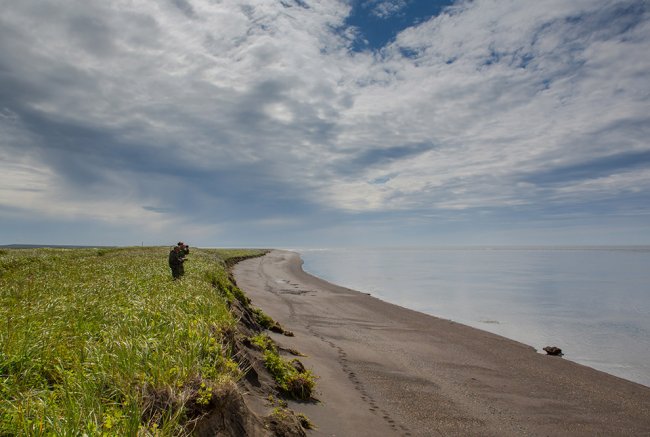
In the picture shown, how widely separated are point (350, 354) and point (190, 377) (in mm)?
10280

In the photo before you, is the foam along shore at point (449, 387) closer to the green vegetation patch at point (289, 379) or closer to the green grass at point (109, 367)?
the green vegetation patch at point (289, 379)

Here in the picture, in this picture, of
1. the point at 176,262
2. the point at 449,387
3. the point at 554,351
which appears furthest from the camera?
the point at 176,262

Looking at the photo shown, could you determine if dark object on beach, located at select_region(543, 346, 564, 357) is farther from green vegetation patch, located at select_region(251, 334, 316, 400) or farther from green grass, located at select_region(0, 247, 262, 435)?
green grass, located at select_region(0, 247, 262, 435)

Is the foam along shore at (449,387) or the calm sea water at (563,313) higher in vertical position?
the calm sea water at (563,313)

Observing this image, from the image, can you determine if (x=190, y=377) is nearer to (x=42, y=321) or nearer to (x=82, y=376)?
(x=82, y=376)

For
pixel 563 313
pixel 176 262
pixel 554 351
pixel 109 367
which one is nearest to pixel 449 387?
pixel 554 351

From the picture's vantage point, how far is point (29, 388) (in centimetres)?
527

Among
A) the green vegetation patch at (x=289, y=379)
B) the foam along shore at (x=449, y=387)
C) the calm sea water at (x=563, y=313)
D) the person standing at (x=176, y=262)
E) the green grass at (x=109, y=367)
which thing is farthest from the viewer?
the person standing at (x=176, y=262)

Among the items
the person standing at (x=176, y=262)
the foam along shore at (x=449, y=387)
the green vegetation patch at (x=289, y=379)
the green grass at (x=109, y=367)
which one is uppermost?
the person standing at (x=176, y=262)

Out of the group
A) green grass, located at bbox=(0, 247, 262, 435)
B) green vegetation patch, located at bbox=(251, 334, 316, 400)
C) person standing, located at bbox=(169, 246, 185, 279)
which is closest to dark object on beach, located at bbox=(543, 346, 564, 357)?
green vegetation patch, located at bbox=(251, 334, 316, 400)

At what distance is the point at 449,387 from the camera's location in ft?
39.2

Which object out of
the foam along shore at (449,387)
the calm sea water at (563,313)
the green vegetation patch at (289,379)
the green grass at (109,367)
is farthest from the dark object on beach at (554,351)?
the green grass at (109,367)

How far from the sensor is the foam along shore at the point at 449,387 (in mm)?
9281

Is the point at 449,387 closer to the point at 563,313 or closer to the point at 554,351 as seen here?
the point at 554,351
